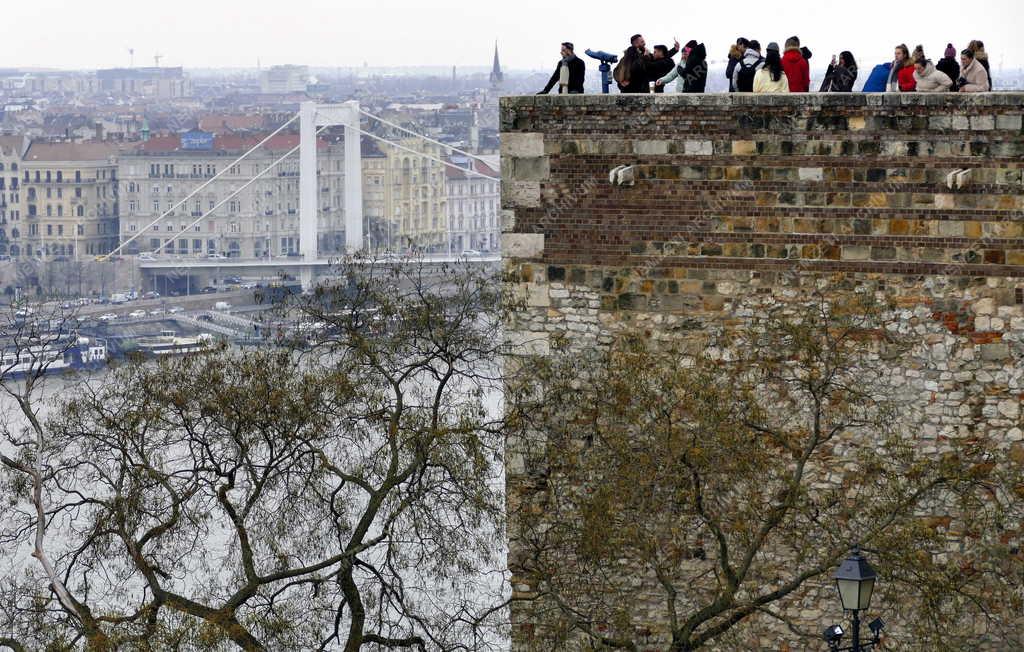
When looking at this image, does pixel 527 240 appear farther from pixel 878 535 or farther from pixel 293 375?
pixel 878 535

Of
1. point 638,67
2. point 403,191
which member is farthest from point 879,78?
point 403,191

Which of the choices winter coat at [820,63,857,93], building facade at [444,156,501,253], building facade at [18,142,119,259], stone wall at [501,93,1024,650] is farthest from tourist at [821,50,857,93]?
building facade at [18,142,119,259]

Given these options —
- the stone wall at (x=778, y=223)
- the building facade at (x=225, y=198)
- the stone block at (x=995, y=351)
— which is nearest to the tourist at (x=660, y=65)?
the stone wall at (x=778, y=223)

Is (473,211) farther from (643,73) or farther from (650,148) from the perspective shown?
(650,148)

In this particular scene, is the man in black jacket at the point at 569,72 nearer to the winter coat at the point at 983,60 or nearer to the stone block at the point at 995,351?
the winter coat at the point at 983,60

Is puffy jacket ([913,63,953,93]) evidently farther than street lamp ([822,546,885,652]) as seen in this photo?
Yes

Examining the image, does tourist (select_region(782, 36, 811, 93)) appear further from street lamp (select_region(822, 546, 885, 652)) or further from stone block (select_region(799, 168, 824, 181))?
street lamp (select_region(822, 546, 885, 652))
